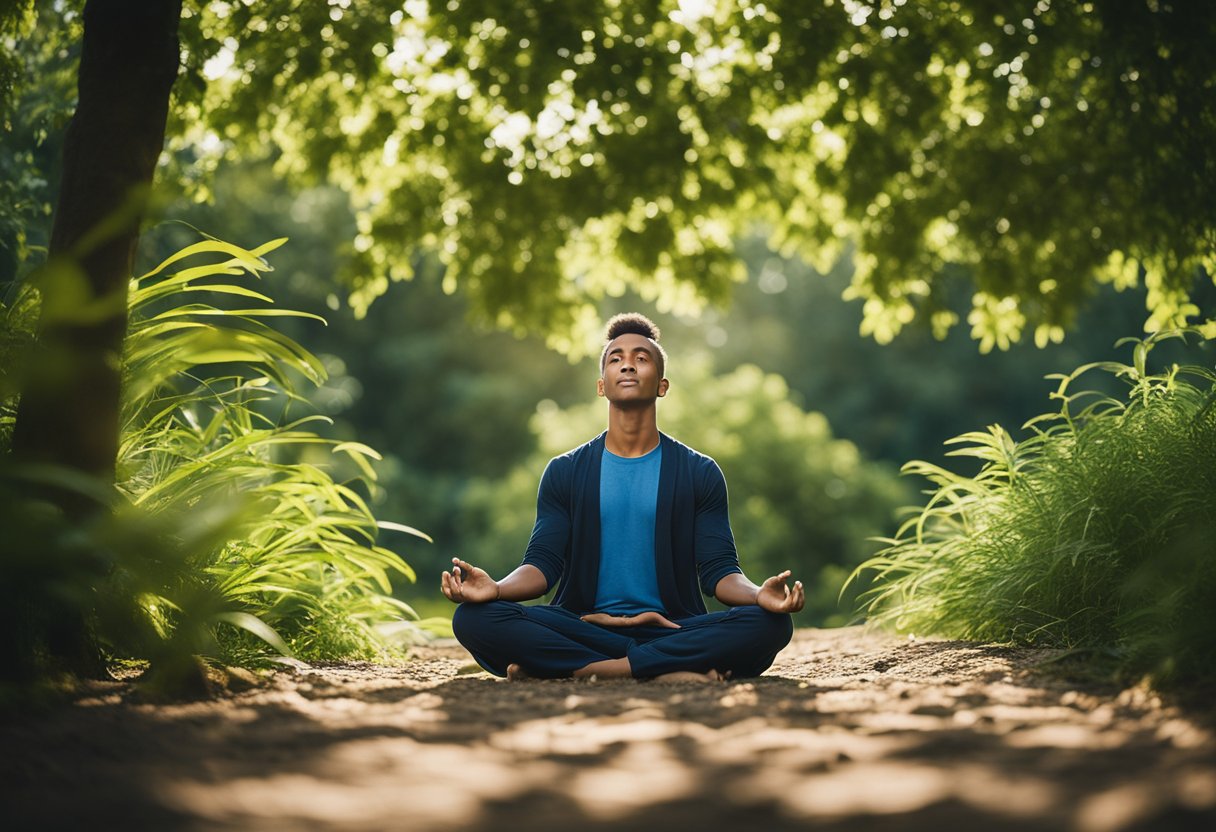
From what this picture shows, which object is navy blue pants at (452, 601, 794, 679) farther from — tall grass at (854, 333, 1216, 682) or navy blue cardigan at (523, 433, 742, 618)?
tall grass at (854, 333, 1216, 682)

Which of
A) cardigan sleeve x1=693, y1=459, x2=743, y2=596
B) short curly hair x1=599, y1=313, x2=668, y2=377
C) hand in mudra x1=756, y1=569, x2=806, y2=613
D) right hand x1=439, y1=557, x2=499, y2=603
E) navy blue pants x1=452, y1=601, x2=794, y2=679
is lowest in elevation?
navy blue pants x1=452, y1=601, x2=794, y2=679

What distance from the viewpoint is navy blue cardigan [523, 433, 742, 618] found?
12.8 feet

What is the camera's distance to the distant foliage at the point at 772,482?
41.0 feet

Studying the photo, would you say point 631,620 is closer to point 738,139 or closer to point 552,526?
point 552,526

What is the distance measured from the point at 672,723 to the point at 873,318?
485cm

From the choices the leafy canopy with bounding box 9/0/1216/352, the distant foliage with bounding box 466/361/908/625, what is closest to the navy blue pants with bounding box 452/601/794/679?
the leafy canopy with bounding box 9/0/1216/352

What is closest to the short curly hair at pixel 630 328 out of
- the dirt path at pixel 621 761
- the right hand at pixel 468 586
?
the right hand at pixel 468 586

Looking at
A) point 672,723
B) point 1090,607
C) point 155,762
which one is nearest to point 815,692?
point 672,723

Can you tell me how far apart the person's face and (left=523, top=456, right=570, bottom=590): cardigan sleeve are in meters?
0.36

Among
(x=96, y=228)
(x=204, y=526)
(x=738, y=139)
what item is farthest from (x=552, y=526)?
(x=738, y=139)

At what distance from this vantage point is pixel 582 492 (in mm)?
3990

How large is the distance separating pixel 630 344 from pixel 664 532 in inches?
29.6

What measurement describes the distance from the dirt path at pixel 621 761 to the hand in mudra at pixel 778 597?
489 mm

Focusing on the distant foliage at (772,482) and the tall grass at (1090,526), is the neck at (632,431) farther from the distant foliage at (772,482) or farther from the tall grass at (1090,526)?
the distant foliage at (772,482)
